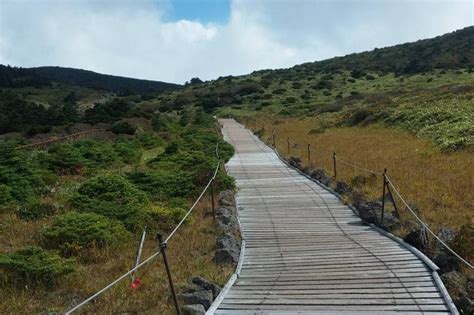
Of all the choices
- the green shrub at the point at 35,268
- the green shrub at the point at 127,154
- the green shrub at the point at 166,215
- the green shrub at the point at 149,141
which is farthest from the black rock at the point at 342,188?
the green shrub at the point at 149,141

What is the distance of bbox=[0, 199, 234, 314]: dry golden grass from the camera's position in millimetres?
7797

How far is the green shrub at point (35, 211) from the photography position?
1376 cm

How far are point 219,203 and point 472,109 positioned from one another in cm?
2216

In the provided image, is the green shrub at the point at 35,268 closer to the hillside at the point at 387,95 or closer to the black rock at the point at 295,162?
the black rock at the point at 295,162

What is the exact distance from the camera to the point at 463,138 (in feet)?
76.9

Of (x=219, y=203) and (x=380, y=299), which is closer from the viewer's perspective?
(x=380, y=299)

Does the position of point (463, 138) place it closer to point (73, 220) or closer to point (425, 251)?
point (425, 251)

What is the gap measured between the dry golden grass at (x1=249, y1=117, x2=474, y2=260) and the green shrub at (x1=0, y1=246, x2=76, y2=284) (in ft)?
→ 24.3

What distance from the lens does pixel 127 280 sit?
347 inches

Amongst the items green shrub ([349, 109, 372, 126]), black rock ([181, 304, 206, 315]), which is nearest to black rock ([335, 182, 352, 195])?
black rock ([181, 304, 206, 315])

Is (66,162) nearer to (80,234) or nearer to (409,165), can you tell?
(80,234)

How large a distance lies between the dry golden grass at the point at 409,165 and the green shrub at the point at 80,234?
6.68 m

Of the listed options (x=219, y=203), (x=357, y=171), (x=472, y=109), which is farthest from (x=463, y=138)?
(x=219, y=203)

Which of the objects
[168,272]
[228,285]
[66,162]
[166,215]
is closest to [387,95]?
[66,162]
